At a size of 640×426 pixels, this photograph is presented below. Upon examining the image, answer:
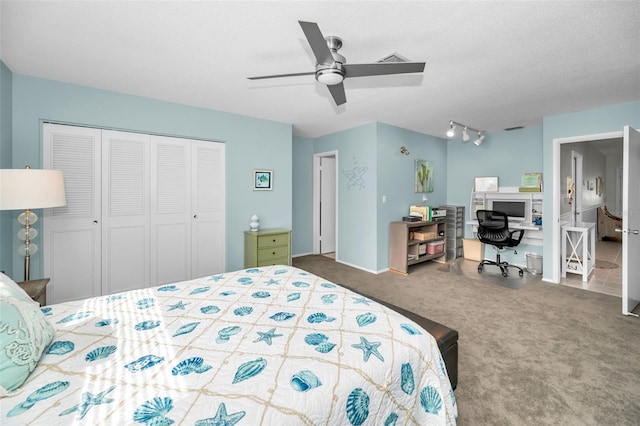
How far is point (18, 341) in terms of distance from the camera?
102cm

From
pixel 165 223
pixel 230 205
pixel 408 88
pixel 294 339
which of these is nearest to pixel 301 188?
pixel 230 205

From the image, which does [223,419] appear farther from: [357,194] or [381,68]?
[357,194]

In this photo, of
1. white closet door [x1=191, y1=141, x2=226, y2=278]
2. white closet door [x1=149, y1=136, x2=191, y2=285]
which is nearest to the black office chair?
white closet door [x1=191, y1=141, x2=226, y2=278]

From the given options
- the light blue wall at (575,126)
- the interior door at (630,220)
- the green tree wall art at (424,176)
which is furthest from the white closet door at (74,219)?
the light blue wall at (575,126)

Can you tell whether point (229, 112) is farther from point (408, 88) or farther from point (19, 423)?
point (19, 423)

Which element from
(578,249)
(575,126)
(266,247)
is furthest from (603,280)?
(266,247)

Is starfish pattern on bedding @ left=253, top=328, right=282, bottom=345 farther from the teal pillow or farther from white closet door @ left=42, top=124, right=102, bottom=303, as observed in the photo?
white closet door @ left=42, top=124, right=102, bottom=303

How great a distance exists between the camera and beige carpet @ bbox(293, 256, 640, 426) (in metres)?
1.68

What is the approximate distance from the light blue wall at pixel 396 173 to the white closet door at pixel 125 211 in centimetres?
321

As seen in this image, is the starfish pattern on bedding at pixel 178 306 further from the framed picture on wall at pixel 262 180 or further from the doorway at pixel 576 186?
the doorway at pixel 576 186

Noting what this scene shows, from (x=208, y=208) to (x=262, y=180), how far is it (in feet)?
2.87

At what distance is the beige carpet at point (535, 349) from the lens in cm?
168

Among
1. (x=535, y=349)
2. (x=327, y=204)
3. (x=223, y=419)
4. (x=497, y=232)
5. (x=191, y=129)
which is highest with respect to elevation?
(x=191, y=129)

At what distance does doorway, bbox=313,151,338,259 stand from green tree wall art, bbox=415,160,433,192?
64.6 inches
